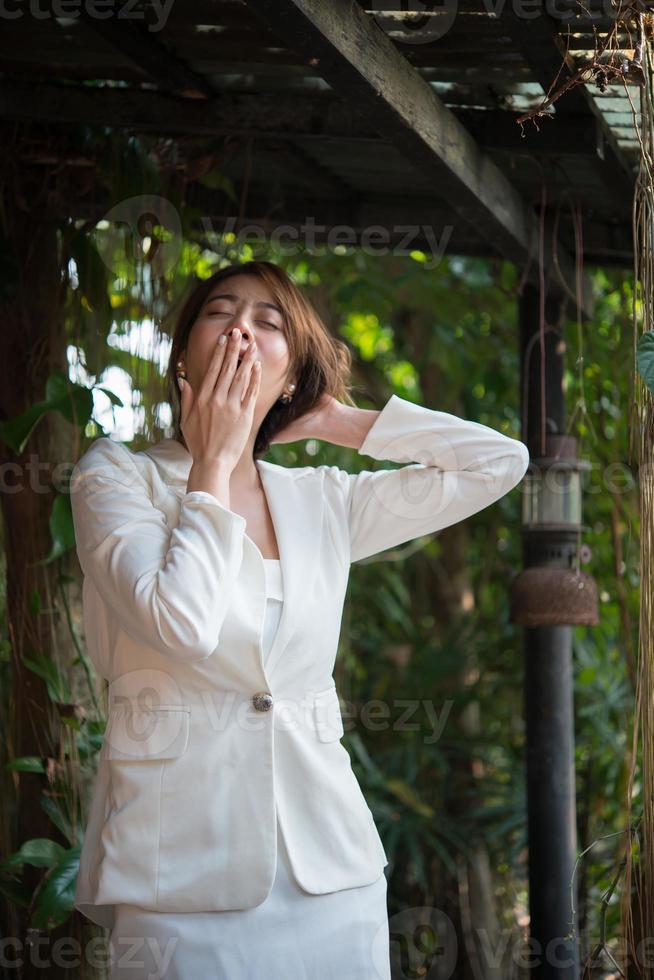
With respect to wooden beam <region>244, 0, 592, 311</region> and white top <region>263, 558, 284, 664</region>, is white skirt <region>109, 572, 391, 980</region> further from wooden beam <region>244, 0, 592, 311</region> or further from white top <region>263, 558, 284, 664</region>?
wooden beam <region>244, 0, 592, 311</region>

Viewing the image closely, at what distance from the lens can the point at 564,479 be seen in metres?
2.82

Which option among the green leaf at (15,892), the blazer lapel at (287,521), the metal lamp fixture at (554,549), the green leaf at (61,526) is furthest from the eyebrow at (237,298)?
the green leaf at (15,892)

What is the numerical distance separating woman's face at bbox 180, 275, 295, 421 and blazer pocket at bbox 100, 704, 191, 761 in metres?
0.52

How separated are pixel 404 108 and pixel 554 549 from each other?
1.25 metres

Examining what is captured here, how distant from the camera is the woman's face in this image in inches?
Answer: 73.0

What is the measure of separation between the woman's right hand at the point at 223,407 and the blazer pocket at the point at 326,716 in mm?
397

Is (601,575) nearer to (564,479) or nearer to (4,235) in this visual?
(564,479)

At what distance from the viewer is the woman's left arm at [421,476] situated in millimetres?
1955

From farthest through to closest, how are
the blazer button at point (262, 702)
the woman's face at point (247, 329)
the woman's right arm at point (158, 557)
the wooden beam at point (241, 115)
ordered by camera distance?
the wooden beam at point (241, 115)
the woman's face at point (247, 329)
the blazer button at point (262, 702)
the woman's right arm at point (158, 557)

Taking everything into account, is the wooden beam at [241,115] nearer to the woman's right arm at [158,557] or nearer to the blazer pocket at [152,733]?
the woman's right arm at [158,557]

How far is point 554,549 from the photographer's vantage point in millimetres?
2816

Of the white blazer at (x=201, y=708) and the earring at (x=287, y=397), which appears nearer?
the white blazer at (x=201, y=708)

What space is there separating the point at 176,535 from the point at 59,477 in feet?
3.55

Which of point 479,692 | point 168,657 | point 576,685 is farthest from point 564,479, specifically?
point 479,692
